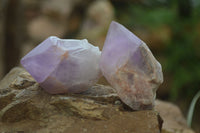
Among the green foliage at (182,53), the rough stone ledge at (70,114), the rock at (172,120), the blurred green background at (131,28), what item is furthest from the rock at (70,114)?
the green foliage at (182,53)

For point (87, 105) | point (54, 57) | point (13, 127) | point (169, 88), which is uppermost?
point (54, 57)

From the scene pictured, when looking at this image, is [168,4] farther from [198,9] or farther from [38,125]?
[38,125]

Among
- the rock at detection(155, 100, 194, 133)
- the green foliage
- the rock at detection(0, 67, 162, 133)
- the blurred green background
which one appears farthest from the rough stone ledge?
the green foliage

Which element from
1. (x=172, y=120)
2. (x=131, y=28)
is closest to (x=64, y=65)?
(x=172, y=120)

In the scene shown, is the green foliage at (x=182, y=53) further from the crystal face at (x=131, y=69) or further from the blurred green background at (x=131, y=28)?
the crystal face at (x=131, y=69)

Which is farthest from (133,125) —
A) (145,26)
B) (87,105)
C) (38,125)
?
(145,26)
